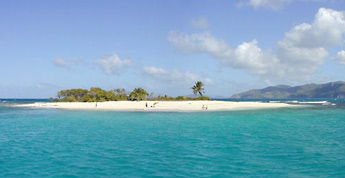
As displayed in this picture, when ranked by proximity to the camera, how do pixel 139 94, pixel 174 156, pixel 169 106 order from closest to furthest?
pixel 174 156, pixel 169 106, pixel 139 94

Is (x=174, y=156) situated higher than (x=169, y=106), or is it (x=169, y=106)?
(x=169, y=106)

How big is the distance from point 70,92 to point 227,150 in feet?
391

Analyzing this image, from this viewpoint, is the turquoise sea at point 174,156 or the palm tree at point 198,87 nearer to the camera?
the turquoise sea at point 174,156

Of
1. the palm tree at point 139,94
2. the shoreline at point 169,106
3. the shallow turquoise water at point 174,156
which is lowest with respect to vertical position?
the shallow turquoise water at point 174,156

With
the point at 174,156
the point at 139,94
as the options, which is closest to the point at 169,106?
the point at 139,94

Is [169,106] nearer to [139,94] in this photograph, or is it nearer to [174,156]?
[139,94]

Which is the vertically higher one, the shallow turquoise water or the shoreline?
the shoreline

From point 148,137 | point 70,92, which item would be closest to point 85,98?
point 70,92

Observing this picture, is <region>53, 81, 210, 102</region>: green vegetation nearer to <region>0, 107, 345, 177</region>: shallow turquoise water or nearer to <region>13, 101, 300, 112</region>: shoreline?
<region>13, 101, 300, 112</region>: shoreline

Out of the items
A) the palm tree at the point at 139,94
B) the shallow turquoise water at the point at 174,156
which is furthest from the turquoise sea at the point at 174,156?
the palm tree at the point at 139,94

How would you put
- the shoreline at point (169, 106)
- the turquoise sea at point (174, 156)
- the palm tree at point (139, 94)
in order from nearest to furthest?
the turquoise sea at point (174, 156), the shoreline at point (169, 106), the palm tree at point (139, 94)

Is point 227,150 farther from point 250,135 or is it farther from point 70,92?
point 70,92

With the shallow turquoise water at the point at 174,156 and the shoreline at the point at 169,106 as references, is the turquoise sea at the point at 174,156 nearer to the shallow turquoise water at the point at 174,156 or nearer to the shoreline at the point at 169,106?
the shallow turquoise water at the point at 174,156

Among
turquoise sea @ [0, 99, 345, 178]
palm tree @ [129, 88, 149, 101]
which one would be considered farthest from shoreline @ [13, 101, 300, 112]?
turquoise sea @ [0, 99, 345, 178]
